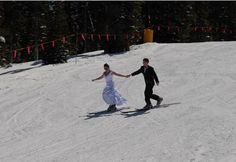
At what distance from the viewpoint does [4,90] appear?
23.2 m

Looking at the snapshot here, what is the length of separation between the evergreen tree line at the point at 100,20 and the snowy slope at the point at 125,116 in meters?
22.4

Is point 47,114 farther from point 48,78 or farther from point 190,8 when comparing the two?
point 190,8

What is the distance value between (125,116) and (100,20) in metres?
40.7

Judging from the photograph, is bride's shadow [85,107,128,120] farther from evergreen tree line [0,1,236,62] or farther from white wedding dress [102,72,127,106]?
evergreen tree line [0,1,236,62]

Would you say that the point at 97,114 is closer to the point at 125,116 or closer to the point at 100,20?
the point at 125,116

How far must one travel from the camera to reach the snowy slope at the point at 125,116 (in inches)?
451

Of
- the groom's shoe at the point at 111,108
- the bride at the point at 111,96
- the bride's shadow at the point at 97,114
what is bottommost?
the bride's shadow at the point at 97,114

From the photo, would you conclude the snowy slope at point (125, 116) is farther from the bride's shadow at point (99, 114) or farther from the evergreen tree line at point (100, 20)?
the evergreen tree line at point (100, 20)

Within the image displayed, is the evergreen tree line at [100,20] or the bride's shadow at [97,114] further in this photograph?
the evergreen tree line at [100,20]

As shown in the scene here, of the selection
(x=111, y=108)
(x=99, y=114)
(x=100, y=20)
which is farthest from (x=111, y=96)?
(x=100, y=20)

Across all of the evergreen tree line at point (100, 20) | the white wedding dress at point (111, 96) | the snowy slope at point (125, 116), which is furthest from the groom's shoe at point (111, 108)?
the evergreen tree line at point (100, 20)

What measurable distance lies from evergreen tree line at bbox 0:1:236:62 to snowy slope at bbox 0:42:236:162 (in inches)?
883

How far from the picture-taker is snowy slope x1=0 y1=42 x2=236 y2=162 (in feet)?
37.6

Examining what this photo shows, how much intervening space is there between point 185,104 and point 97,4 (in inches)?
1605
